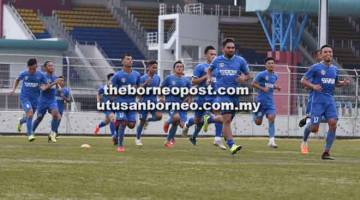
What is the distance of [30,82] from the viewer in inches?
1085

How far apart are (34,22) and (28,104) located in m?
33.3

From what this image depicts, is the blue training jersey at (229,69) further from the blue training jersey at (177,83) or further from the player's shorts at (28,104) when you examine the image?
the player's shorts at (28,104)

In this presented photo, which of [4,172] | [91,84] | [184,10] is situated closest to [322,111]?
[4,172]

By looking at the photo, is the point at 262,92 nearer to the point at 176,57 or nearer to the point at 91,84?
the point at 91,84

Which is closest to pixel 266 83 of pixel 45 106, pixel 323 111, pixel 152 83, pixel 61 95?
pixel 152 83

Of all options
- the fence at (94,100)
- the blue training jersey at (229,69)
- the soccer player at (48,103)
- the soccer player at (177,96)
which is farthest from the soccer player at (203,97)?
the fence at (94,100)

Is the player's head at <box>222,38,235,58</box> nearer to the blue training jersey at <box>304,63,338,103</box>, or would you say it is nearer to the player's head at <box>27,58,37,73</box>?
the blue training jersey at <box>304,63,338,103</box>

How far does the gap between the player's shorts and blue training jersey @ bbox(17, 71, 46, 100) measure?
117 mm

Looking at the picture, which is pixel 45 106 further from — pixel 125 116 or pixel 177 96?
pixel 125 116

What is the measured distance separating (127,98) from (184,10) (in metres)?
37.5

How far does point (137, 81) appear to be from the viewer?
940 inches

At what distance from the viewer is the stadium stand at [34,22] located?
196ft

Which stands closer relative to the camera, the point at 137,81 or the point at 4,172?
the point at 4,172

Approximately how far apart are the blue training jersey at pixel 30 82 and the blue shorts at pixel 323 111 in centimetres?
931
